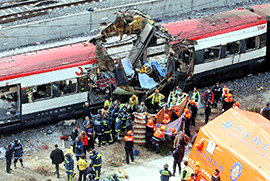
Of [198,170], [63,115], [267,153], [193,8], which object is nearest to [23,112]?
[63,115]

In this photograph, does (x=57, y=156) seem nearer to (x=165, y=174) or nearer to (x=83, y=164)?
(x=83, y=164)

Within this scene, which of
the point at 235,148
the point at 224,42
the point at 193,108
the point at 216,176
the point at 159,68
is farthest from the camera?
the point at 224,42

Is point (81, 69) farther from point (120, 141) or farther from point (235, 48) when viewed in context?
point (235, 48)

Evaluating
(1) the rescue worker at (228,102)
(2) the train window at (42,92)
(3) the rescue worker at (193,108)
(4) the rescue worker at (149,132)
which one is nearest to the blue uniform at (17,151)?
(2) the train window at (42,92)

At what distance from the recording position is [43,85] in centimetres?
1788

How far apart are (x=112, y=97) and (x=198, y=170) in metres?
5.51

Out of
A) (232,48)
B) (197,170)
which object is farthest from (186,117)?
(232,48)

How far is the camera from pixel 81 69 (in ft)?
59.7

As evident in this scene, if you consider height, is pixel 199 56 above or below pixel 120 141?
above

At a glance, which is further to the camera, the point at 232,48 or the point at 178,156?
the point at 232,48

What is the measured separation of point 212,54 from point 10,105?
28.7 ft

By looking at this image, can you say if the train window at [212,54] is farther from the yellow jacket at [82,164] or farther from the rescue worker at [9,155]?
the rescue worker at [9,155]

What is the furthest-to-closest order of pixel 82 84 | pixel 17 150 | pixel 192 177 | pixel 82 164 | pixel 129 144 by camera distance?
pixel 82 84, pixel 129 144, pixel 17 150, pixel 82 164, pixel 192 177

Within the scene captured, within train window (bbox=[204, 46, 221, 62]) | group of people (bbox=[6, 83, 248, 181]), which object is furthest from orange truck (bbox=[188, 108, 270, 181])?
train window (bbox=[204, 46, 221, 62])
